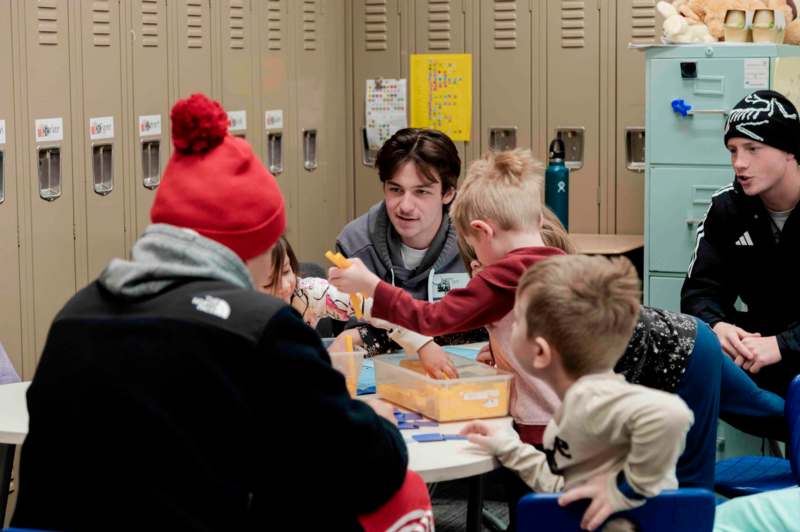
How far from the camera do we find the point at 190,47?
195 inches

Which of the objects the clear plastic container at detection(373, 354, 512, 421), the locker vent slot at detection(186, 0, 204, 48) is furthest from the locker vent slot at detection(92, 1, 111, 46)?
the clear plastic container at detection(373, 354, 512, 421)

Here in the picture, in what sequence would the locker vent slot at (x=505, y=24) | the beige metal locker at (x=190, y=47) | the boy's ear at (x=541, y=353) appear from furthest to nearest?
the locker vent slot at (x=505, y=24)
the beige metal locker at (x=190, y=47)
the boy's ear at (x=541, y=353)

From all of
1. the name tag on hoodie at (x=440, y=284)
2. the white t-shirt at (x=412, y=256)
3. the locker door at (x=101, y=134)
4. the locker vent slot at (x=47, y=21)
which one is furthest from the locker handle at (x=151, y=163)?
the name tag on hoodie at (x=440, y=284)

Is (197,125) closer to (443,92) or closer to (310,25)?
(310,25)

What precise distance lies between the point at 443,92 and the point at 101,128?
202 centimetres

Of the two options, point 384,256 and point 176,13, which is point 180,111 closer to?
point 384,256

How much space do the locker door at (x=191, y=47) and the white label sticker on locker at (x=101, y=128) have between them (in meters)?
0.39

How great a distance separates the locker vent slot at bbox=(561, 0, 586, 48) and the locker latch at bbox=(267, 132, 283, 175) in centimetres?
139

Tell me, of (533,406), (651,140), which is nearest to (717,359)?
(533,406)

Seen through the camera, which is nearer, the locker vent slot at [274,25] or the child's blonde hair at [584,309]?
the child's blonde hair at [584,309]

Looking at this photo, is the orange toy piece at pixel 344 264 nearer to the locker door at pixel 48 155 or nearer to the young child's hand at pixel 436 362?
the young child's hand at pixel 436 362

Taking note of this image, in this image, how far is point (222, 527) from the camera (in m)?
1.88

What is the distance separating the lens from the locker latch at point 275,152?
18.1 feet

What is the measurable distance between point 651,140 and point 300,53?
1623mm
